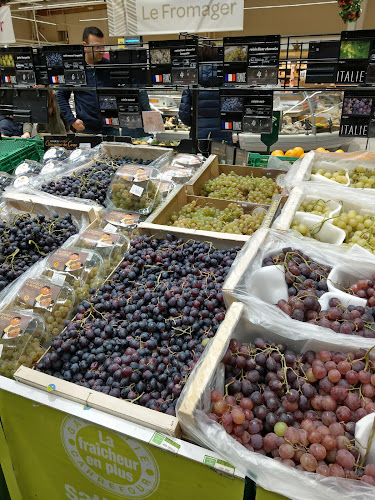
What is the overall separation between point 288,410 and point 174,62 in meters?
2.46

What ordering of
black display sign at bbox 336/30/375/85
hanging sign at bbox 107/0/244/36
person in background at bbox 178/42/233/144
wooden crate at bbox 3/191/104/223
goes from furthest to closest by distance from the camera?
person in background at bbox 178/42/233/144 → hanging sign at bbox 107/0/244/36 → wooden crate at bbox 3/191/104/223 → black display sign at bbox 336/30/375/85

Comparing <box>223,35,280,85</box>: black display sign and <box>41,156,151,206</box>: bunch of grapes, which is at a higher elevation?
<box>223,35,280,85</box>: black display sign

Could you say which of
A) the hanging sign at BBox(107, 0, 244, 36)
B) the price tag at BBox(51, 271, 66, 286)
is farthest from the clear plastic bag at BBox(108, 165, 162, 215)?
the hanging sign at BBox(107, 0, 244, 36)

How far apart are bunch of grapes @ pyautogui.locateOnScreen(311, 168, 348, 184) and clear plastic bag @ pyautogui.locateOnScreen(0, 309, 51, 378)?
1.97 metres

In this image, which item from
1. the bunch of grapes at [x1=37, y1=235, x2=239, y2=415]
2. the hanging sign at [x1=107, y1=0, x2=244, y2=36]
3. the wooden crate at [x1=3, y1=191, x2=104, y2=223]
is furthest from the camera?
the hanging sign at [x1=107, y1=0, x2=244, y2=36]

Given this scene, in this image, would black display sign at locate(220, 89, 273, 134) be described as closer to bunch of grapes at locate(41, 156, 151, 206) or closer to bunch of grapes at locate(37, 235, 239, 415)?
bunch of grapes at locate(41, 156, 151, 206)

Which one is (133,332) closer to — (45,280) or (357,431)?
(45,280)

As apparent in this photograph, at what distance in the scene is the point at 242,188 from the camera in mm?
2859

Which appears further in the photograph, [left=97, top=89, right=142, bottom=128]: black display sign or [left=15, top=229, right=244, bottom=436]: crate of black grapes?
[left=97, top=89, right=142, bottom=128]: black display sign

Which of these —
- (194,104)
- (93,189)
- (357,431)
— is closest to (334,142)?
(194,104)

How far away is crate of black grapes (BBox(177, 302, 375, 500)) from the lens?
94 cm

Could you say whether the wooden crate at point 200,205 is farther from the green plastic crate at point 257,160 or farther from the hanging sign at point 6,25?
the hanging sign at point 6,25

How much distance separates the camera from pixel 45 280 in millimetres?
1855

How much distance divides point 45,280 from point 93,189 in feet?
3.63
